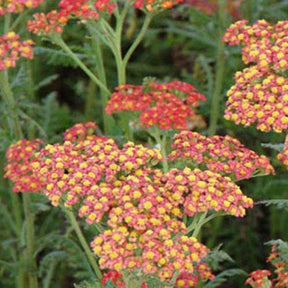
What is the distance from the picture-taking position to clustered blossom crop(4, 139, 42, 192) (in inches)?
127

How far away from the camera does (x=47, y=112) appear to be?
4.38 meters

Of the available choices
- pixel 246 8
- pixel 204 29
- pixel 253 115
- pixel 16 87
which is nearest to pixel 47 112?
pixel 16 87

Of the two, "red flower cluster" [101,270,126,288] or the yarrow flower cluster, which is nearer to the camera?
"red flower cluster" [101,270,126,288]

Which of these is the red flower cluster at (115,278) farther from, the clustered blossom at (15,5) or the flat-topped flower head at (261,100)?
the clustered blossom at (15,5)

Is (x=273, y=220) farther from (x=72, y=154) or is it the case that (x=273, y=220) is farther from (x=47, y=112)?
(x=72, y=154)

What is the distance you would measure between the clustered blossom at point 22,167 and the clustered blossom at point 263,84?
33.6 inches

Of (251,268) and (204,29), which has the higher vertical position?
(204,29)

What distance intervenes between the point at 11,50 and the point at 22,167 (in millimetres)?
502

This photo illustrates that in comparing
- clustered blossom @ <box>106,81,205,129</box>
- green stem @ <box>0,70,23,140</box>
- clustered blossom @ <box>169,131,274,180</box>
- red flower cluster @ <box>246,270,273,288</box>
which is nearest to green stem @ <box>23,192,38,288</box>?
green stem @ <box>0,70,23,140</box>

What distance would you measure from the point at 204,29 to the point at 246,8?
1.48 ft

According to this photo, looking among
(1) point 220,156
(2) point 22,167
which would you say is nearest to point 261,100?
(1) point 220,156

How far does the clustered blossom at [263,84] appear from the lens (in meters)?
2.94

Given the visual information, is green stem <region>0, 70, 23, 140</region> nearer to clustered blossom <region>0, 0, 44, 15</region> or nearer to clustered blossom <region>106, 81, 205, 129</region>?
clustered blossom <region>0, 0, 44, 15</region>

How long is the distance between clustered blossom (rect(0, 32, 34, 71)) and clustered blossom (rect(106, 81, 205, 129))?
429 mm
